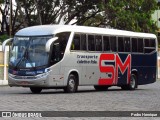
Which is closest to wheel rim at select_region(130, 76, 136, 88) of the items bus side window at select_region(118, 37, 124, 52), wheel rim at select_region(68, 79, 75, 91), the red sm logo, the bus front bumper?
the red sm logo

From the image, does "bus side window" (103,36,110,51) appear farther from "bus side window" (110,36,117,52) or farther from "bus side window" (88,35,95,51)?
"bus side window" (88,35,95,51)

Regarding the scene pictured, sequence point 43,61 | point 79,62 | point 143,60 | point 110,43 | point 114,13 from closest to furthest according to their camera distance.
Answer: point 43,61, point 79,62, point 110,43, point 143,60, point 114,13

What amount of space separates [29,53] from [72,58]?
203 cm

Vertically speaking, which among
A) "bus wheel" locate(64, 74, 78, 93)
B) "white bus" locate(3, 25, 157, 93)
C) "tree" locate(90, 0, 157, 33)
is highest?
→ "tree" locate(90, 0, 157, 33)

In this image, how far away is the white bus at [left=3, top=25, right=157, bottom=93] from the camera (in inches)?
998

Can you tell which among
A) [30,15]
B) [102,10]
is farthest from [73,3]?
[30,15]

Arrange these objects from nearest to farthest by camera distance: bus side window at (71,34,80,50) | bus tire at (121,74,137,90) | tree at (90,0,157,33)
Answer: bus side window at (71,34,80,50) → bus tire at (121,74,137,90) → tree at (90,0,157,33)

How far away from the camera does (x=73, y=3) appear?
177 feet

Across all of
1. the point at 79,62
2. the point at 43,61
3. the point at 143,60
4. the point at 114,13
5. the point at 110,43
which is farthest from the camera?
the point at 114,13

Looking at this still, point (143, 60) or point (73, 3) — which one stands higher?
point (73, 3)

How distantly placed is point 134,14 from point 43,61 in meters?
28.8

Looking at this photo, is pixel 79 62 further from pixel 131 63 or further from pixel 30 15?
pixel 30 15

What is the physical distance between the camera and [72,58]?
26406mm

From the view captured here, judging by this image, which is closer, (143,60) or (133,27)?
(143,60)
